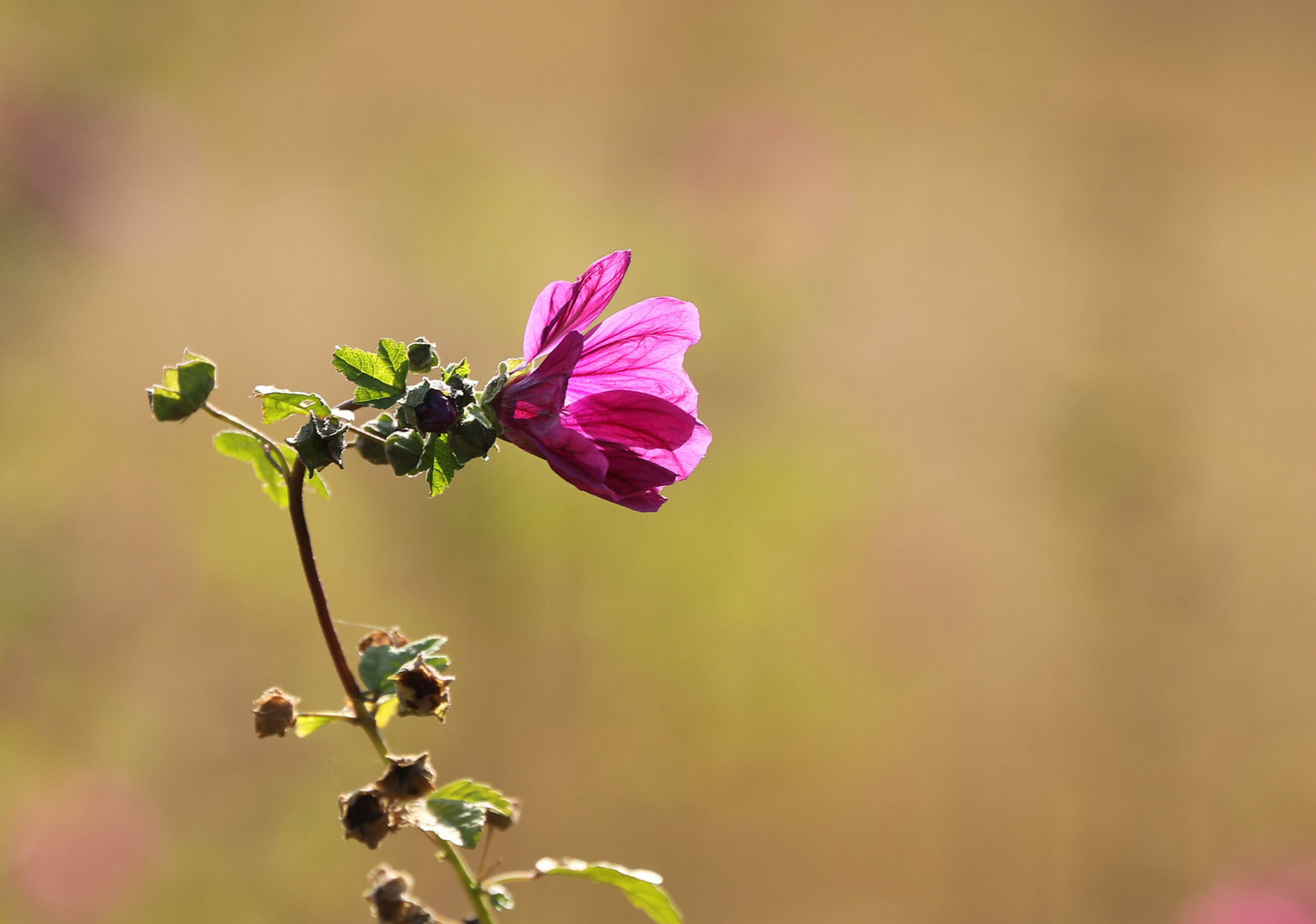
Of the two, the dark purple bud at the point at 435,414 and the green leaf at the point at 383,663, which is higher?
the dark purple bud at the point at 435,414

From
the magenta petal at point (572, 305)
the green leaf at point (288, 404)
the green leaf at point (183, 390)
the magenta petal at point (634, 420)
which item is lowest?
the green leaf at point (183, 390)

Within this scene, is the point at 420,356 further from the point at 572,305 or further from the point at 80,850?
the point at 80,850

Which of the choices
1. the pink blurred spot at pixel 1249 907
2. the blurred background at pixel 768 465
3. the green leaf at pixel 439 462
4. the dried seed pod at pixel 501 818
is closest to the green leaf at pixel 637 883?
the dried seed pod at pixel 501 818

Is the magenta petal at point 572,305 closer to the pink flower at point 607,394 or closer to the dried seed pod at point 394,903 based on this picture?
the pink flower at point 607,394

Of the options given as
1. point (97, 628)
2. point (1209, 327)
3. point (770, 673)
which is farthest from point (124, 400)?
point (1209, 327)

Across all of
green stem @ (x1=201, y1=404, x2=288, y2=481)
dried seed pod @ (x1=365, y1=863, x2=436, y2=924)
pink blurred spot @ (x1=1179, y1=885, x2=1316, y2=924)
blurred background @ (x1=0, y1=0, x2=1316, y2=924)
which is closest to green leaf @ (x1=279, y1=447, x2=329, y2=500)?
green stem @ (x1=201, y1=404, x2=288, y2=481)
